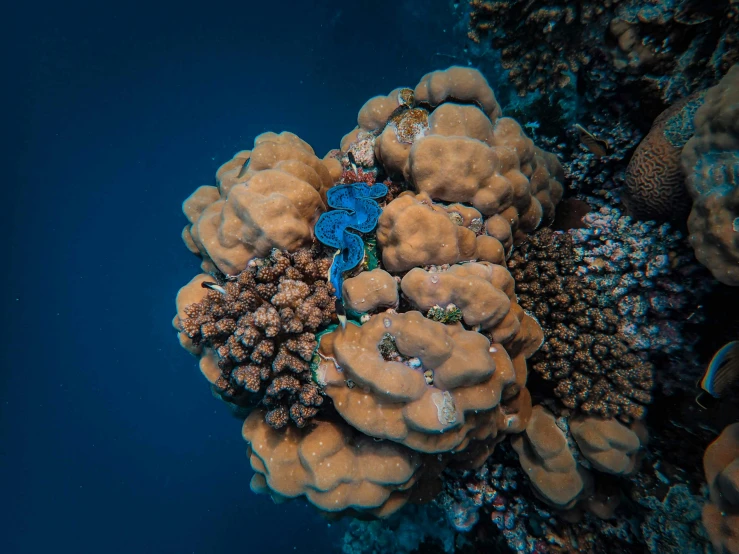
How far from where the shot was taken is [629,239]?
13.0 ft

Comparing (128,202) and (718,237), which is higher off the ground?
(128,202)

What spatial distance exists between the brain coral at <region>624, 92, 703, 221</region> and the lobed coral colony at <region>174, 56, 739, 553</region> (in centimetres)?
2

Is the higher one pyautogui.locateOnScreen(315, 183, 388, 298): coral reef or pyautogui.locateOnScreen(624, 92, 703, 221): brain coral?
pyautogui.locateOnScreen(315, 183, 388, 298): coral reef

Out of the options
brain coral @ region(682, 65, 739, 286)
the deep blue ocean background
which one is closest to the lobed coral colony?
brain coral @ region(682, 65, 739, 286)

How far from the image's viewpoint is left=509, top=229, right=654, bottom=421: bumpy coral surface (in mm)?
3658

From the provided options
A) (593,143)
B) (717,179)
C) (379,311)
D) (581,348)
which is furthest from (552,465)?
(593,143)

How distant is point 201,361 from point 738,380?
4.96m

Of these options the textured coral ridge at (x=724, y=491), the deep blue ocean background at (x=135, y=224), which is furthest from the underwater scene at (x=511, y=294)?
the deep blue ocean background at (x=135, y=224)

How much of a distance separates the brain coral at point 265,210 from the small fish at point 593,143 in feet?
10.8

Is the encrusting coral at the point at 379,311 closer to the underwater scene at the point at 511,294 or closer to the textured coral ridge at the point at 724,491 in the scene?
the underwater scene at the point at 511,294

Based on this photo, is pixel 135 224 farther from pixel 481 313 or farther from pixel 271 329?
pixel 481 313

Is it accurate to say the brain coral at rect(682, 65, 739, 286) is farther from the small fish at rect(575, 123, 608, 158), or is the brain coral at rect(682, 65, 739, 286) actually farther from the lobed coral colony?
the small fish at rect(575, 123, 608, 158)

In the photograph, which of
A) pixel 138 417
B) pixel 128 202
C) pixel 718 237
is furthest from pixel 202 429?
pixel 718 237

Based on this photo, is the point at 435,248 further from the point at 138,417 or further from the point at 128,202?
the point at 138,417
